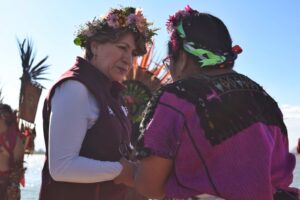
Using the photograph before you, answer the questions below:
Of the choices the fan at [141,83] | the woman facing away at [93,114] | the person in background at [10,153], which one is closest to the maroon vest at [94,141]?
the woman facing away at [93,114]

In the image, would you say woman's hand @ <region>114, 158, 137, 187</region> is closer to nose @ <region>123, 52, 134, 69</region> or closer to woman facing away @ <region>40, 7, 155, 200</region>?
woman facing away @ <region>40, 7, 155, 200</region>

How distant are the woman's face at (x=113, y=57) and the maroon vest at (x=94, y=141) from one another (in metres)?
0.07

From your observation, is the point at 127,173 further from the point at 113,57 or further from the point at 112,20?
the point at 112,20

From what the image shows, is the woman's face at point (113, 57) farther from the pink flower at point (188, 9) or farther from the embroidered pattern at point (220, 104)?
the embroidered pattern at point (220, 104)

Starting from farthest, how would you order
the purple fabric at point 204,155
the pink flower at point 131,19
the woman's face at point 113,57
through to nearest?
the pink flower at point 131,19 → the woman's face at point 113,57 → the purple fabric at point 204,155

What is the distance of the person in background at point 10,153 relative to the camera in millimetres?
5426

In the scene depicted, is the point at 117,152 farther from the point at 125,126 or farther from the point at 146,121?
the point at 146,121

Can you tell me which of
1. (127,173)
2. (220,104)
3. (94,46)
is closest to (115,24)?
(94,46)

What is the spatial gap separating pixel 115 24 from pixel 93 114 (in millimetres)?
541

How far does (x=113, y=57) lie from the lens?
2555 millimetres

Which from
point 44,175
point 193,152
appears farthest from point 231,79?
point 44,175

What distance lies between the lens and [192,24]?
82.0 inches

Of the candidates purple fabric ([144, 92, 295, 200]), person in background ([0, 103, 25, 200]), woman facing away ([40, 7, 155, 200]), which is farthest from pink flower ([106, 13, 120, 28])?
person in background ([0, 103, 25, 200])

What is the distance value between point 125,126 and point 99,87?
11.7 inches
